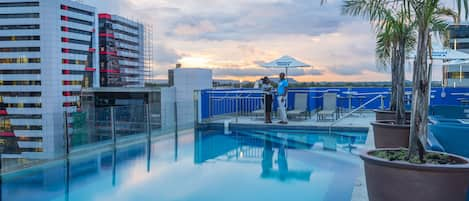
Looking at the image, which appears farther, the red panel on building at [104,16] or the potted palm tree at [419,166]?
the red panel on building at [104,16]

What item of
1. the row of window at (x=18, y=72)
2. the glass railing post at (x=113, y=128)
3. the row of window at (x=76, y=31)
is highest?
the row of window at (x=76, y=31)

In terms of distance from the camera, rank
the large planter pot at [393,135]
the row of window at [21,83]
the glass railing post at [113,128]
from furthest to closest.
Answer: the row of window at [21,83] < the glass railing post at [113,128] < the large planter pot at [393,135]

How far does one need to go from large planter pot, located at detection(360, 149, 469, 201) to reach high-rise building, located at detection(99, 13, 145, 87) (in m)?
16.4

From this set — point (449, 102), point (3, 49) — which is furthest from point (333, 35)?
point (3, 49)

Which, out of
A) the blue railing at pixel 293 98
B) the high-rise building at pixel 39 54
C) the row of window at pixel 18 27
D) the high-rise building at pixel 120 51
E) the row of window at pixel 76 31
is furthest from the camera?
the high-rise building at pixel 120 51

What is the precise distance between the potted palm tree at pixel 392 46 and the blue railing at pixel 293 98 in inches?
236

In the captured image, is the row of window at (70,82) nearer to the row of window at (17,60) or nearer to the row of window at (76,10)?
the row of window at (17,60)

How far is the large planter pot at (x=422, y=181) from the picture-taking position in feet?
7.95

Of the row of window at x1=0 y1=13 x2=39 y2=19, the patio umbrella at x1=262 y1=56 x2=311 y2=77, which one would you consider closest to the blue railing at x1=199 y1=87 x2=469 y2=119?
the patio umbrella at x1=262 y1=56 x2=311 y2=77

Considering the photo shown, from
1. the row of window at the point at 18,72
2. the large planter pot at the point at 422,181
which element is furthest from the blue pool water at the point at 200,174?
the row of window at the point at 18,72

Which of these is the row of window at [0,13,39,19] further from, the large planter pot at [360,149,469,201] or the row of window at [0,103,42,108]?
the large planter pot at [360,149,469,201]

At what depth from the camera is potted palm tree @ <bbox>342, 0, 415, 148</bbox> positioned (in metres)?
4.02

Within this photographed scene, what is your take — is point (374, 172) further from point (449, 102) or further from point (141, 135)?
point (449, 102)

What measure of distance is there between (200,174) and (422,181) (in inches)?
143
